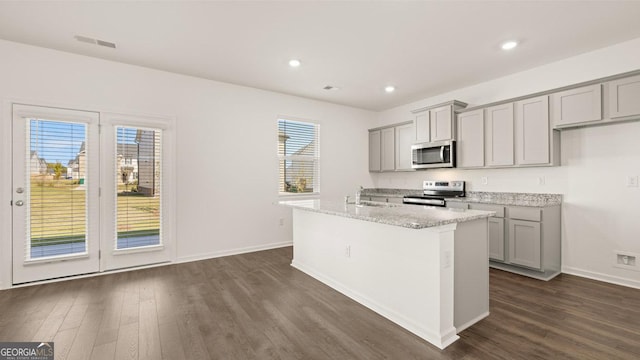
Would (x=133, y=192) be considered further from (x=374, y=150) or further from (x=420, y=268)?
(x=374, y=150)

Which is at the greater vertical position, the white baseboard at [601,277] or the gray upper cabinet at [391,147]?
the gray upper cabinet at [391,147]

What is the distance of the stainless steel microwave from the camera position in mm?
4633

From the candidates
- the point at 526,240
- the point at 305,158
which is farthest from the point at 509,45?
the point at 305,158

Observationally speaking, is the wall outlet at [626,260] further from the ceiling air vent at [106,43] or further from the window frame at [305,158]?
the ceiling air vent at [106,43]

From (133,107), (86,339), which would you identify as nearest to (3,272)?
(86,339)

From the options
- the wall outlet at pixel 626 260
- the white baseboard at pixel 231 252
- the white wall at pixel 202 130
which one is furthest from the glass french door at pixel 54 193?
the wall outlet at pixel 626 260

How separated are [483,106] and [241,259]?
14.0 ft

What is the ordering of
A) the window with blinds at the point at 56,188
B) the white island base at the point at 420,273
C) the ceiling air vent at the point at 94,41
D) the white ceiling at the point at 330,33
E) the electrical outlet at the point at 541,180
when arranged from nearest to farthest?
the white island base at the point at 420,273, the white ceiling at the point at 330,33, the ceiling air vent at the point at 94,41, the window with blinds at the point at 56,188, the electrical outlet at the point at 541,180

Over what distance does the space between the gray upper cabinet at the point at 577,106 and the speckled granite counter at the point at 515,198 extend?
3.19 feet

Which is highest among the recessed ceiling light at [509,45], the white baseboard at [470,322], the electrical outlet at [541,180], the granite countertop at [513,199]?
the recessed ceiling light at [509,45]

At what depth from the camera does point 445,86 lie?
4.72 meters

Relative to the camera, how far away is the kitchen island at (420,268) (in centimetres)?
213

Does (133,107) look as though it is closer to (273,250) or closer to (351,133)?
(273,250)

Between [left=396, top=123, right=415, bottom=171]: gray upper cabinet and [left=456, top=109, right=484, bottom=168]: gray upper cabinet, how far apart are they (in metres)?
0.98
